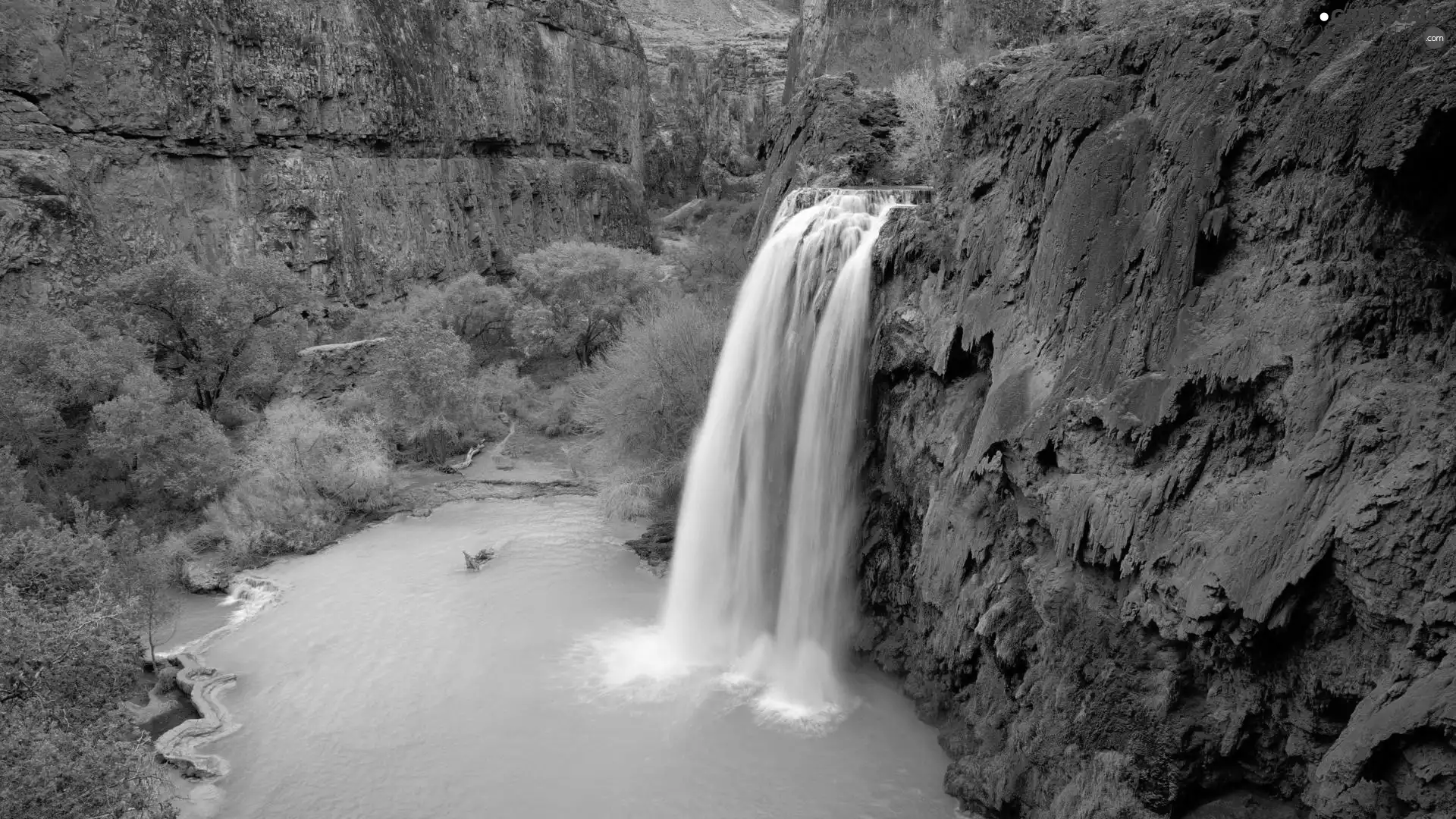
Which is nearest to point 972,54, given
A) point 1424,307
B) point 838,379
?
point 838,379

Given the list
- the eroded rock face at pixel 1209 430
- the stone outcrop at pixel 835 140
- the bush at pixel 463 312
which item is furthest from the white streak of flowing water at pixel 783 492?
the bush at pixel 463 312

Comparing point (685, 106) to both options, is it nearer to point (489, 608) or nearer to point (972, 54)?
point (972, 54)

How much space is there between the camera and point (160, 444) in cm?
2245

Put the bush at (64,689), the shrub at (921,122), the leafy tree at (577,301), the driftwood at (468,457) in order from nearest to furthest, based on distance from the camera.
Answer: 1. the bush at (64,689)
2. the shrub at (921,122)
3. the driftwood at (468,457)
4. the leafy tree at (577,301)

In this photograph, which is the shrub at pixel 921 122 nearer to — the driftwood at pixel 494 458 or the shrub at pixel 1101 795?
the shrub at pixel 1101 795

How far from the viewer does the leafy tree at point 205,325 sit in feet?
86.5

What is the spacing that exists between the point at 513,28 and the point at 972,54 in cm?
2922

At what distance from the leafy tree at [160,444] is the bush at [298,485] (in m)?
0.81

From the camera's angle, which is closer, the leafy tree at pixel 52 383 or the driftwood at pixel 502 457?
the leafy tree at pixel 52 383

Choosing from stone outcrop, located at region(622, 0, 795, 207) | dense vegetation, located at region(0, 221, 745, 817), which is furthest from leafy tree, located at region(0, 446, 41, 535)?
stone outcrop, located at region(622, 0, 795, 207)

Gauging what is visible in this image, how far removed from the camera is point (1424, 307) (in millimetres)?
7090

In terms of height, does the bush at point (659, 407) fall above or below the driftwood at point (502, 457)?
above

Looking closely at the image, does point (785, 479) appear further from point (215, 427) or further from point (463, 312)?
point (463, 312)

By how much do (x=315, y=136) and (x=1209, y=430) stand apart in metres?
39.5
